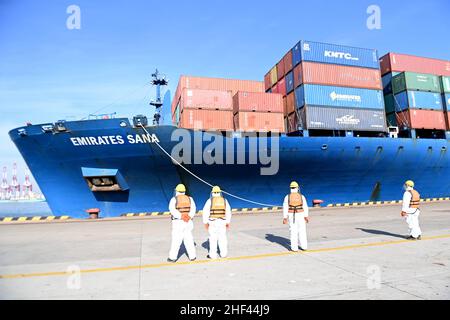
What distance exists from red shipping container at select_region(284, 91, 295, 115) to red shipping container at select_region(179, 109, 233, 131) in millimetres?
5364

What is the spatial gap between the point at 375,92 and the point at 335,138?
21.8 feet

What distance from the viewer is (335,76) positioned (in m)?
22.2

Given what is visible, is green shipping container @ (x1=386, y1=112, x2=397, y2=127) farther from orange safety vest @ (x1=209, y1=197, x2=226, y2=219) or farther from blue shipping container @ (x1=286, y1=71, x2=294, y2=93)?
orange safety vest @ (x1=209, y1=197, x2=226, y2=219)

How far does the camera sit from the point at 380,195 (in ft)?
77.2

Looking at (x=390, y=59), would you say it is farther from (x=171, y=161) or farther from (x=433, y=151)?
(x=171, y=161)

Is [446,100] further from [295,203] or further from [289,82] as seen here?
[295,203]

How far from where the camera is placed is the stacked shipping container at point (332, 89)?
2125 cm

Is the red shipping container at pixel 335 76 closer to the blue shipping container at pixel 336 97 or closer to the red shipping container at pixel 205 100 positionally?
the blue shipping container at pixel 336 97

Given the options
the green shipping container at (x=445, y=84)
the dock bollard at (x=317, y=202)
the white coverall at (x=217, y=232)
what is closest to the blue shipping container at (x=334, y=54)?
the green shipping container at (x=445, y=84)

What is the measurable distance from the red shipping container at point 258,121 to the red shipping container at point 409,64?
13295 millimetres

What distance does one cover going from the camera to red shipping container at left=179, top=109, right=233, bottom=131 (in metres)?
19.5

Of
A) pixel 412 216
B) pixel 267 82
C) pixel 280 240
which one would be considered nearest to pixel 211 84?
pixel 267 82
